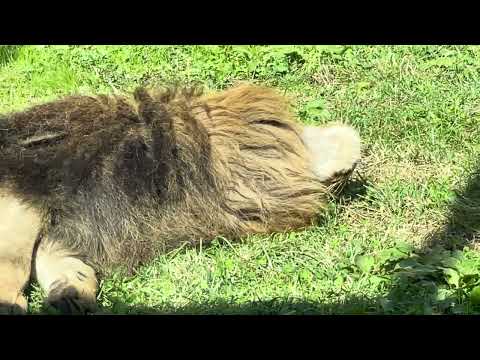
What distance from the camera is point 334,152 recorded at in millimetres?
4707

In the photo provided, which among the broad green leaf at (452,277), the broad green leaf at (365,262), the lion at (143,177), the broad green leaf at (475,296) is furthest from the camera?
the lion at (143,177)

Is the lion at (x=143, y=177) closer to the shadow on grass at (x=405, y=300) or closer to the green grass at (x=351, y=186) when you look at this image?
the green grass at (x=351, y=186)

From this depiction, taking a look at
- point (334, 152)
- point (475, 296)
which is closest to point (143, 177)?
point (334, 152)

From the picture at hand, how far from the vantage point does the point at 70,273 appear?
4137 mm

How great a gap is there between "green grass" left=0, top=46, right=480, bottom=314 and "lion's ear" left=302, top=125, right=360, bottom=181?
23 centimetres

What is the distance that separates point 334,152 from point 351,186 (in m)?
0.39

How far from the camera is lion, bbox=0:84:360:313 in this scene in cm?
423

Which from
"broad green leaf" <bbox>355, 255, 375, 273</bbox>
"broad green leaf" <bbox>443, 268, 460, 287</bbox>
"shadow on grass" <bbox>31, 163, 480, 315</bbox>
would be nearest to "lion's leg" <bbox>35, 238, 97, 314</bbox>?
"shadow on grass" <bbox>31, 163, 480, 315</bbox>

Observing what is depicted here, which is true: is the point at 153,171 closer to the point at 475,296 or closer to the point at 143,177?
the point at 143,177

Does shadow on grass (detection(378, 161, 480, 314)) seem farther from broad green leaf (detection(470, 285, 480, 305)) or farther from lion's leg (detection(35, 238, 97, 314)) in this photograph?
lion's leg (detection(35, 238, 97, 314))

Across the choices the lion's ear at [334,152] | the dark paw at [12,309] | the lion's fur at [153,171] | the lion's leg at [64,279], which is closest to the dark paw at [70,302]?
the lion's leg at [64,279]

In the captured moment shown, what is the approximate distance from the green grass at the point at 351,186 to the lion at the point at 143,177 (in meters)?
0.12

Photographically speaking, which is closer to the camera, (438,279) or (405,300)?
(405,300)

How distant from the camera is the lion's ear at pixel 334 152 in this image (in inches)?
184
